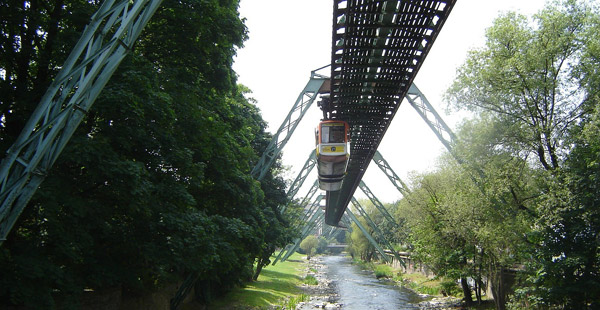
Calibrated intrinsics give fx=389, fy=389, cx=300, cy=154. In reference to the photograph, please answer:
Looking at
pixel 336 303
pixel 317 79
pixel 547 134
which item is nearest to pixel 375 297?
pixel 336 303

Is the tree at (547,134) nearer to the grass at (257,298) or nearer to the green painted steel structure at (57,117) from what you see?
the green painted steel structure at (57,117)

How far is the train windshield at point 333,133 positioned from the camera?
55.6 ft

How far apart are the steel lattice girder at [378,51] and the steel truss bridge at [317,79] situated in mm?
26

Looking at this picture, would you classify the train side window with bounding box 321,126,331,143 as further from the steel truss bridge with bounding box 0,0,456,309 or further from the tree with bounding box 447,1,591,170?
the tree with bounding box 447,1,591,170

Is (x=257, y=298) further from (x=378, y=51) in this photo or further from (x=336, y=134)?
(x=378, y=51)

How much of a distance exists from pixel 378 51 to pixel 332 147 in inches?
302

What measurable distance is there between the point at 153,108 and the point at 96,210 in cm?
242

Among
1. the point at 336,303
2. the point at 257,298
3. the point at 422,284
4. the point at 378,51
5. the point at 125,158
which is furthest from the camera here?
the point at 422,284

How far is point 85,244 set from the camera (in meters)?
7.36

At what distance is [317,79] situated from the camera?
18375mm

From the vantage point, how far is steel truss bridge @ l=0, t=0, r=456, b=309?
6238mm

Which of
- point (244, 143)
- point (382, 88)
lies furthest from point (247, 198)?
point (382, 88)

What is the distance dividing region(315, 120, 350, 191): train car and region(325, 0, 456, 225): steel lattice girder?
2.56ft

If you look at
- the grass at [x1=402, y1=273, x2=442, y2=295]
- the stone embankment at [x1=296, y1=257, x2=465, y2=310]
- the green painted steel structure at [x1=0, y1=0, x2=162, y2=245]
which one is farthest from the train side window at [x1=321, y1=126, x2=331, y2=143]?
the grass at [x1=402, y1=273, x2=442, y2=295]
